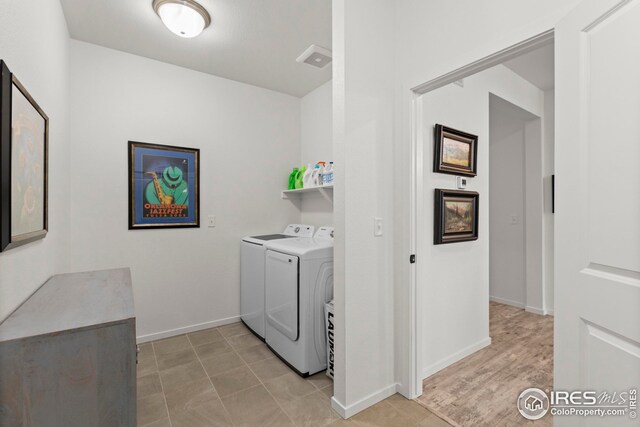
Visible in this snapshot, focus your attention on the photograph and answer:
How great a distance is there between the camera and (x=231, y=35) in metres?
2.36

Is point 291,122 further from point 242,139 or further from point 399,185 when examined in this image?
point 399,185

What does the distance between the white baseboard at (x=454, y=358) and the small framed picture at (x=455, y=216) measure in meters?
0.93

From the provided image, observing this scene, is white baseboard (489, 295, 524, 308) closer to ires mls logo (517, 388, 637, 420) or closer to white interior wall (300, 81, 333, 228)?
white interior wall (300, 81, 333, 228)

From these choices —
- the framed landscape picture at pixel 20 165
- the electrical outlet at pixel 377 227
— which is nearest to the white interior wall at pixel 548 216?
the electrical outlet at pixel 377 227

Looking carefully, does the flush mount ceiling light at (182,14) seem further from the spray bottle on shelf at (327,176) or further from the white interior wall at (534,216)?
the white interior wall at (534,216)

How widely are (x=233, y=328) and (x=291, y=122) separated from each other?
2.42 m

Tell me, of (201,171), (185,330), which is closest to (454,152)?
(201,171)

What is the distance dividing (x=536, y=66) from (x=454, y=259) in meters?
2.15

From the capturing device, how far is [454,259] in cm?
241

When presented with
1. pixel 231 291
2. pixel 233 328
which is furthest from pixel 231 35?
pixel 233 328

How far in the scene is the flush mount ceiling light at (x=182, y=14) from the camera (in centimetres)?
194

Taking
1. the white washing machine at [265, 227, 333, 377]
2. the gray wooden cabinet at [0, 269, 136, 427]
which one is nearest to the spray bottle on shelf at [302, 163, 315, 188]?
the white washing machine at [265, 227, 333, 377]

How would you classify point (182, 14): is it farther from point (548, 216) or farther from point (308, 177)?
point (548, 216)

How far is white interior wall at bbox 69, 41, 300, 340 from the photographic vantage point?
2.48 meters
